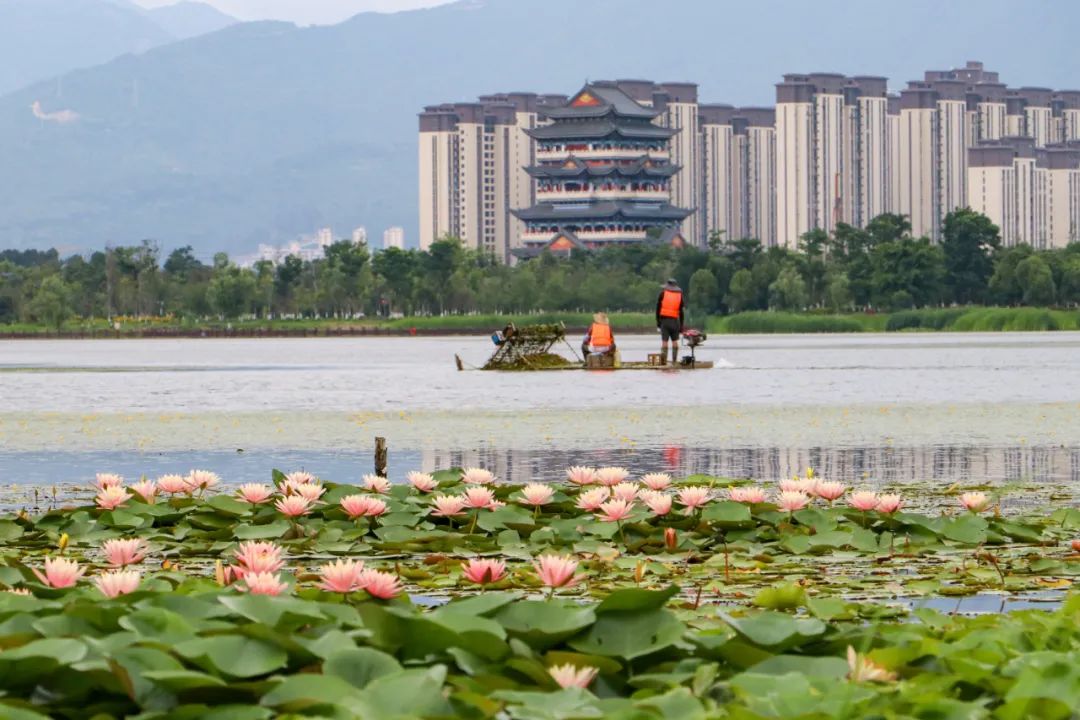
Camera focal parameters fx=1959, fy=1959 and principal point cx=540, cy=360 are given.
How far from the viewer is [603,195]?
161m

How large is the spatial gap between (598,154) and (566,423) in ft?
465

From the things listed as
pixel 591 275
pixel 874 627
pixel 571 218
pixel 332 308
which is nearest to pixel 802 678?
pixel 874 627

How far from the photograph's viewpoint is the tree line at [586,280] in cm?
11650

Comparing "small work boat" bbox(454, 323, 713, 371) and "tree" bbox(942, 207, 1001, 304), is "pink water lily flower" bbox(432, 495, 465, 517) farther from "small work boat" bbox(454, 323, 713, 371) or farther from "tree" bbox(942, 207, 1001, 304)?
"tree" bbox(942, 207, 1001, 304)

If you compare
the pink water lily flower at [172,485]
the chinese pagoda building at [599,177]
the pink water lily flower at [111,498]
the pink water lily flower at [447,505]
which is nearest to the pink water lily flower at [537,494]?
the pink water lily flower at [447,505]

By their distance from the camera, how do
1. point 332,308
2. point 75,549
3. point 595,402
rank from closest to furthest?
point 75,549, point 595,402, point 332,308

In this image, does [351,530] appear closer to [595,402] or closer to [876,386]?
[595,402]

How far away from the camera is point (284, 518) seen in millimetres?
9938

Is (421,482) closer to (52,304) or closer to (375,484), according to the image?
(375,484)

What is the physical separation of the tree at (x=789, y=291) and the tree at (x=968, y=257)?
31.1 feet

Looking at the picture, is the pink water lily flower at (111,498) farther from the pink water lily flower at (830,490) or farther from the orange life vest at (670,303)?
the orange life vest at (670,303)

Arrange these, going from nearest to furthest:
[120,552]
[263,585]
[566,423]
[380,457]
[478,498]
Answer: [263,585] < [120,552] < [478,498] < [380,457] < [566,423]

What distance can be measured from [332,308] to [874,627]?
437 feet

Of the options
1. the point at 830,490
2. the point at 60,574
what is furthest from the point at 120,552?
the point at 830,490
